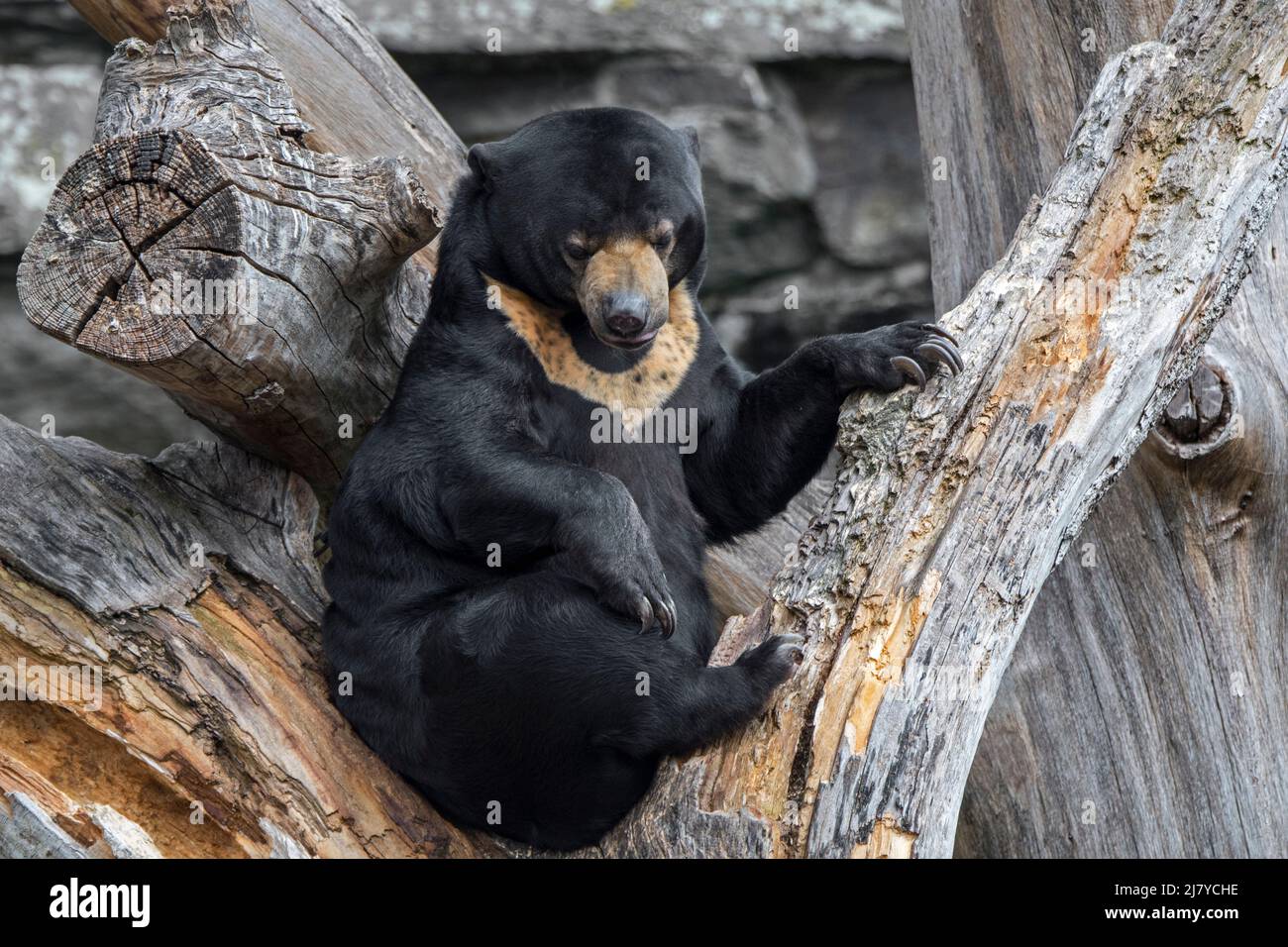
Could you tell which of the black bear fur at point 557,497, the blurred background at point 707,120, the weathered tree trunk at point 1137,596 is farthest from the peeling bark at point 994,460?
the blurred background at point 707,120

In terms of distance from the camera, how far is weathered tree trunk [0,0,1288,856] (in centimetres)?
360

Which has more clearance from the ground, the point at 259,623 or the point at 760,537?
the point at 760,537

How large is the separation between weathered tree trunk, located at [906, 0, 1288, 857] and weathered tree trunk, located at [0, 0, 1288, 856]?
0.86 meters

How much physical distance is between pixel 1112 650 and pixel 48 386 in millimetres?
8851

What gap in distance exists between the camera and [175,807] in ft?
13.5

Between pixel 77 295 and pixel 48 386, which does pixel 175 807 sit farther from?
pixel 48 386

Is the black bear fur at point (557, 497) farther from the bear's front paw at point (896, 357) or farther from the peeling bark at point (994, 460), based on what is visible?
the peeling bark at point (994, 460)

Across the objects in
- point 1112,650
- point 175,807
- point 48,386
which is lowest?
point 175,807

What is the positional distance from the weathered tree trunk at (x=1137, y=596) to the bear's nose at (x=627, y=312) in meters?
1.74

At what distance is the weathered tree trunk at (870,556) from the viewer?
360 cm

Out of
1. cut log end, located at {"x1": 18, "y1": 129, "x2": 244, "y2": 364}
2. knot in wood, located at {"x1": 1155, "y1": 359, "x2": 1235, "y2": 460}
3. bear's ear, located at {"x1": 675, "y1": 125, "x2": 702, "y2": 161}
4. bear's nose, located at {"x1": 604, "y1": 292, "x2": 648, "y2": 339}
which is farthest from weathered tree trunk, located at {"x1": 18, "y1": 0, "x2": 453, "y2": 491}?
knot in wood, located at {"x1": 1155, "y1": 359, "x2": 1235, "y2": 460}

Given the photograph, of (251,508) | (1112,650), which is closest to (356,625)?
(251,508)

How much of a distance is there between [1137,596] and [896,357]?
1616 millimetres

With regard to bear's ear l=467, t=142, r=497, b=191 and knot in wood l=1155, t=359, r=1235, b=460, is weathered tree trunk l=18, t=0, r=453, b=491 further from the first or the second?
knot in wood l=1155, t=359, r=1235, b=460
